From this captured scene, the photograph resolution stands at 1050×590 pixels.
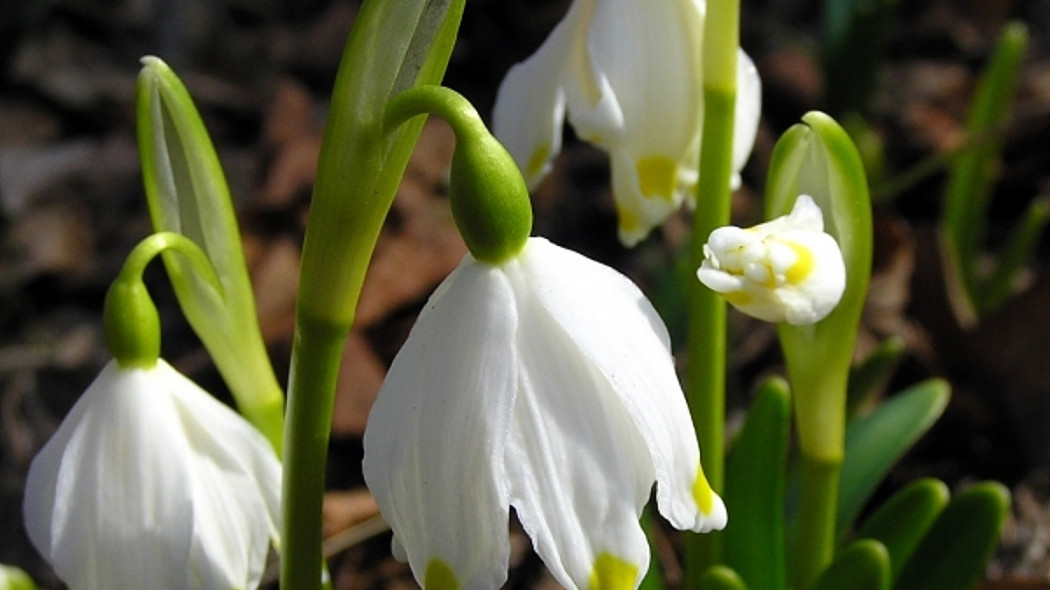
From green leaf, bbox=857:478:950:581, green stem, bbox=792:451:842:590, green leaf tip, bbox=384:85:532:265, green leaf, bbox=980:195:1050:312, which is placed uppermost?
green leaf tip, bbox=384:85:532:265

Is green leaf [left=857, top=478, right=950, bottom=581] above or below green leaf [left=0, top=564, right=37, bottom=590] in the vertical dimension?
below

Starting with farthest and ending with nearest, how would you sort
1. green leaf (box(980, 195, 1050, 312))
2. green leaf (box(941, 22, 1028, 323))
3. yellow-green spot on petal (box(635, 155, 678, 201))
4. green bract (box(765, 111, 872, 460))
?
green leaf (box(941, 22, 1028, 323)) < green leaf (box(980, 195, 1050, 312)) < yellow-green spot on petal (box(635, 155, 678, 201)) < green bract (box(765, 111, 872, 460))

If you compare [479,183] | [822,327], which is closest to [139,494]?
[479,183]

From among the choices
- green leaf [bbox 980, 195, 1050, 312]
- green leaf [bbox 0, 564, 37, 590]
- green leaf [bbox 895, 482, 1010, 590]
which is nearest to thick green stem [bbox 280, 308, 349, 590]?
green leaf [bbox 0, 564, 37, 590]

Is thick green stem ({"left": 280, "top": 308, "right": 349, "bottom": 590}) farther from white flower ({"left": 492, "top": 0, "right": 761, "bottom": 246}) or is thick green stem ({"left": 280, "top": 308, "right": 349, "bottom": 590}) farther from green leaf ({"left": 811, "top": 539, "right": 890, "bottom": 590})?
green leaf ({"left": 811, "top": 539, "right": 890, "bottom": 590})

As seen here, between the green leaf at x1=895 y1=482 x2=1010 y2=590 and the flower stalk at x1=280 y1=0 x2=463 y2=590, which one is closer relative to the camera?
the flower stalk at x1=280 y1=0 x2=463 y2=590

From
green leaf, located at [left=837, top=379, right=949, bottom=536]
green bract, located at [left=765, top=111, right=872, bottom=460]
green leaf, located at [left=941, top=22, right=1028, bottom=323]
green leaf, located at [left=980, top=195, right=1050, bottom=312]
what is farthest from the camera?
green leaf, located at [left=941, top=22, right=1028, bottom=323]

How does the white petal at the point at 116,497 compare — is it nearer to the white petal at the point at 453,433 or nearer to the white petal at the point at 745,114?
the white petal at the point at 453,433
